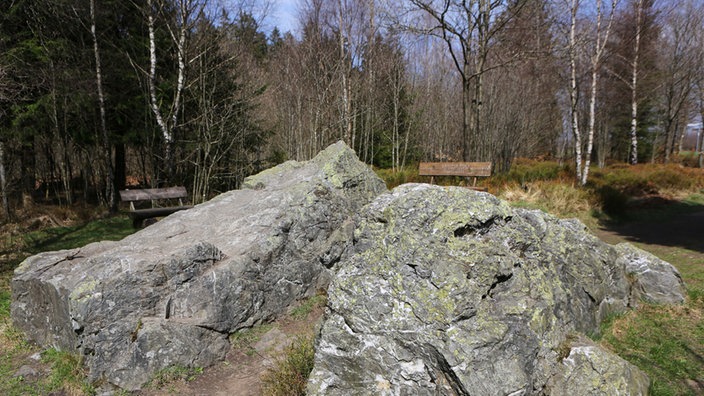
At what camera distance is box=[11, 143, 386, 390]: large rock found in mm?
3584

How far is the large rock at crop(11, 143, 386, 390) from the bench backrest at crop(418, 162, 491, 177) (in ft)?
15.6

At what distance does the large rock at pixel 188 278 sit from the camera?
358 cm

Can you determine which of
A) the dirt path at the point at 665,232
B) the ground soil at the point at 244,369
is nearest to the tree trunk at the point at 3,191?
the ground soil at the point at 244,369

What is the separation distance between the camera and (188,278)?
4.11 metres

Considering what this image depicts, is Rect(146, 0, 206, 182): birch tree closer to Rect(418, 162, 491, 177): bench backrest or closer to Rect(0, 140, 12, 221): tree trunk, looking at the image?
Rect(0, 140, 12, 221): tree trunk

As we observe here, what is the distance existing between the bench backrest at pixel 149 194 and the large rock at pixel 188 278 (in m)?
3.79

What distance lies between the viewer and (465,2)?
11484mm

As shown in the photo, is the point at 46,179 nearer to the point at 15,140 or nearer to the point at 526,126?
the point at 15,140

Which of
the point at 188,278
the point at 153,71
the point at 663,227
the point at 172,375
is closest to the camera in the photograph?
the point at 172,375

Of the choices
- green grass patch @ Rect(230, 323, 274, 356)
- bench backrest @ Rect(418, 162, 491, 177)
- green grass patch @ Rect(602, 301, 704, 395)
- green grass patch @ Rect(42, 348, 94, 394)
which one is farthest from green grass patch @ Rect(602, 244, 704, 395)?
bench backrest @ Rect(418, 162, 491, 177)

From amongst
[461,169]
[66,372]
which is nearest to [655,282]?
[461,169]

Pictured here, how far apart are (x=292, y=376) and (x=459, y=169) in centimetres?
810

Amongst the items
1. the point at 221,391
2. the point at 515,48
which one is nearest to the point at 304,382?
the point at 221,391

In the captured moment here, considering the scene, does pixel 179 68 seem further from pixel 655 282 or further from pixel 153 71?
pixel 655 282
